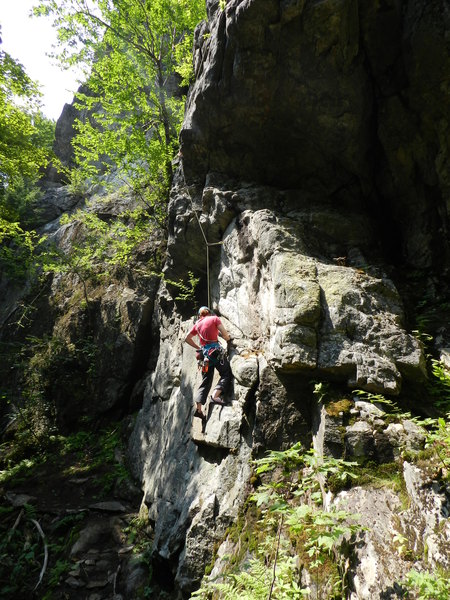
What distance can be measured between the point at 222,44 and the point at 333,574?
8649mm

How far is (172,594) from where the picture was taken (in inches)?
210

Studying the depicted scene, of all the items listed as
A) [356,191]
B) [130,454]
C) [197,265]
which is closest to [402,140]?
[356,191]

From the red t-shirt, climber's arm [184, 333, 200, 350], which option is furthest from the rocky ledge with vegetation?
climber's arm [184, 333, 200, 350]

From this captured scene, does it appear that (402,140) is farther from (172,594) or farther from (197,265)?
(172,594)

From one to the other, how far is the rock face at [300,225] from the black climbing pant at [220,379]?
0.26 meters

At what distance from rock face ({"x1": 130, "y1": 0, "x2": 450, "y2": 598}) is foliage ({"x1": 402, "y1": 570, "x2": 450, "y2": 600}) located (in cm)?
89

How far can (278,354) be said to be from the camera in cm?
471

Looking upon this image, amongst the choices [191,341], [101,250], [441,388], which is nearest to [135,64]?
[101,250]

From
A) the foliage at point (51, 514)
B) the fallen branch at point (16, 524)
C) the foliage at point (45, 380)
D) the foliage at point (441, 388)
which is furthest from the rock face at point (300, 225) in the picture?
the foliage at point (45, 380)

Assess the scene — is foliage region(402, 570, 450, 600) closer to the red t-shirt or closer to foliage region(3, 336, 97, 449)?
the red t-shirt

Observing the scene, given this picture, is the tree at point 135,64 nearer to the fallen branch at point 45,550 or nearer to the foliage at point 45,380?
the foliage at point 45,380

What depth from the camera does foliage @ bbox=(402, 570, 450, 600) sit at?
216 centimetres

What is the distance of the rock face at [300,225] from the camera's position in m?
4.65

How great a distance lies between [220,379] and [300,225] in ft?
10.9
